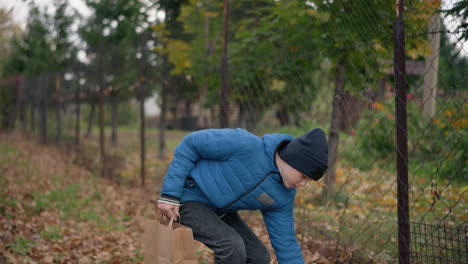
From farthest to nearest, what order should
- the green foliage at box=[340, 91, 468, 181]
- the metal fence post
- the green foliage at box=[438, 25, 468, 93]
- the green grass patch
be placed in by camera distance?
the green foliage at box=[340, 91, 468, 181] → the green grass patch → the metal fence post → the green foliage at box=[438, 25, 468, 93]

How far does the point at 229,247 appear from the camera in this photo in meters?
2.38

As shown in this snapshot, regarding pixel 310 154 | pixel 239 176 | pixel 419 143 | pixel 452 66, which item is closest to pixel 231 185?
pixel 239 176

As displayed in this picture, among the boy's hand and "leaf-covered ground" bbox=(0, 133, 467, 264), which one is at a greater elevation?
the boy's hand

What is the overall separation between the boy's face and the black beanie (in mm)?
44

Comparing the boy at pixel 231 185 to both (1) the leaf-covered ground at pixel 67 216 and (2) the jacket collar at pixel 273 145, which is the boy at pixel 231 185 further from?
(1) the leaf-covered ground at pixel 67 216

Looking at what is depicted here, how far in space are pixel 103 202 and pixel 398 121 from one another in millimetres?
4774

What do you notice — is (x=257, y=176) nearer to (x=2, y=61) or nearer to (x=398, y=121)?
(x=398, y=121)

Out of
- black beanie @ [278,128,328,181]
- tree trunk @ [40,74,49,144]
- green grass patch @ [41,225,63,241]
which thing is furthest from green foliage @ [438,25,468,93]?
tree trunk @ [40,74,49,144]

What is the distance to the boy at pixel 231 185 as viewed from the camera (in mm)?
2424

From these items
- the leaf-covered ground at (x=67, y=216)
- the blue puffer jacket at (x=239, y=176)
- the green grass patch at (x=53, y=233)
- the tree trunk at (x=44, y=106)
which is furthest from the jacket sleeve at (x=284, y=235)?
the tree trunk at (x=44, y=106)

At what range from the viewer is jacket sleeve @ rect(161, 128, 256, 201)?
2463 mm

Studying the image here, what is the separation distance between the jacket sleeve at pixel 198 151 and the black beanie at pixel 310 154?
1.09 ft

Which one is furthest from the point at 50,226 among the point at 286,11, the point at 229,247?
the point at 286,11

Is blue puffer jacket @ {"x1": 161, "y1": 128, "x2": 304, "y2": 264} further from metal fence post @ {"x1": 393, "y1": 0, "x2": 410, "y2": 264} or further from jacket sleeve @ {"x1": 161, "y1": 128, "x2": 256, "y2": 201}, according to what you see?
metal fence post @ {"x1": 393, "y1": 0, "x2": 410, "y2": 264}
